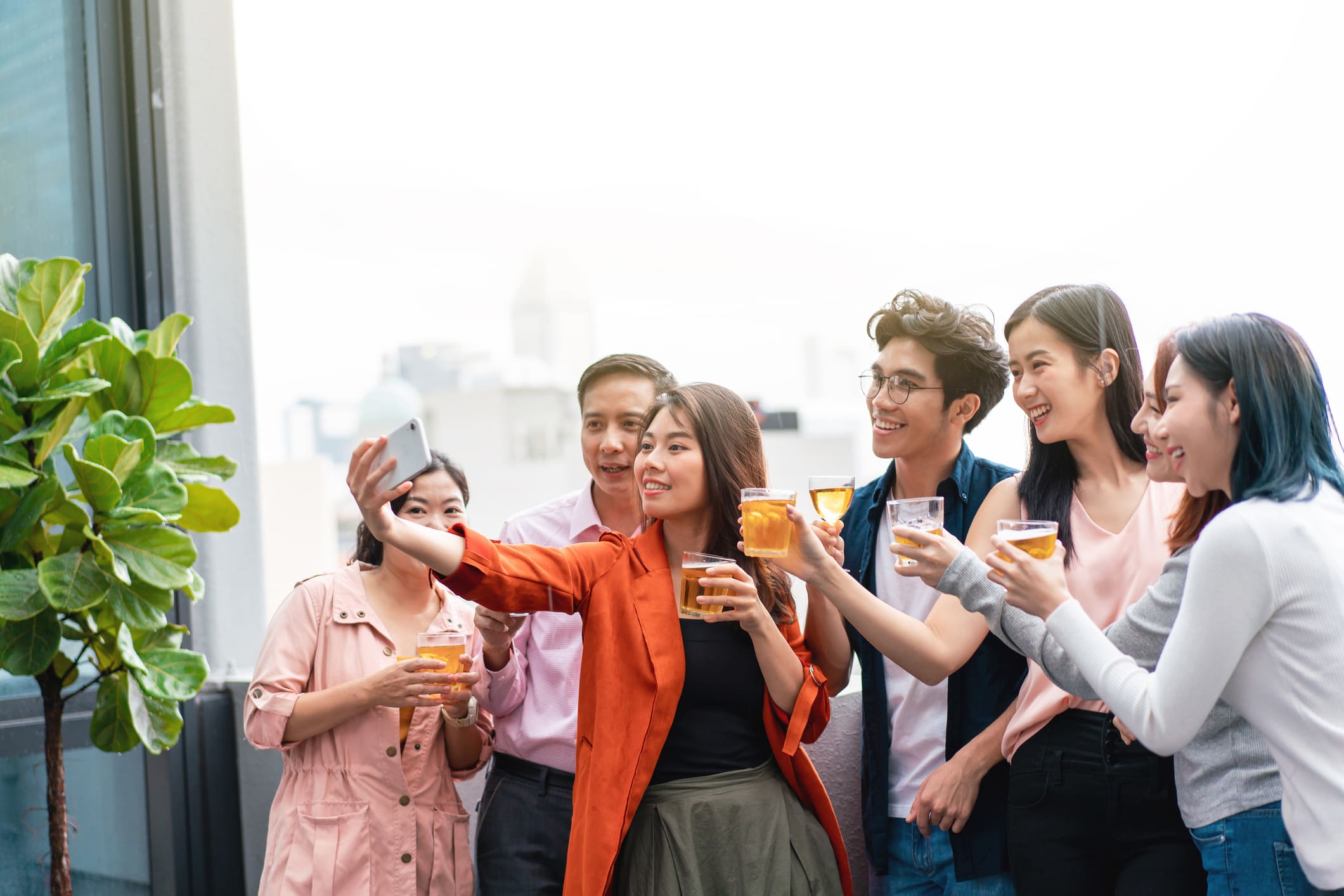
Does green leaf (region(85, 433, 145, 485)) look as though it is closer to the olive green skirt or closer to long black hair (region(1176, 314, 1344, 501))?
the olive green skirt

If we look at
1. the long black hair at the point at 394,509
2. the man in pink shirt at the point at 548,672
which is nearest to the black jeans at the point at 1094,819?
the man in pink shirt at the point at 548,672

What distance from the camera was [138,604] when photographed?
2.12 metres

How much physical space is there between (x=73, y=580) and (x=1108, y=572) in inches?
73.5

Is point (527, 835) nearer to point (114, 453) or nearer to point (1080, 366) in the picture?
point (114, 453)

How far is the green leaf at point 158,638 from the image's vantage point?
2.27m

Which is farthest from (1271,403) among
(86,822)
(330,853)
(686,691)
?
(86,822)

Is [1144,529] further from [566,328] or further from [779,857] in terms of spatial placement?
[566,328]

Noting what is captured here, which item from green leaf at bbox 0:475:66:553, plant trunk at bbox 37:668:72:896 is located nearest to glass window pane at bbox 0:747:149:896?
plant trunk at bbox 37:668:72:896

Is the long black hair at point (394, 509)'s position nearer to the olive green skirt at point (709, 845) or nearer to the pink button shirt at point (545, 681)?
the pink button shirt at point (545, 681)

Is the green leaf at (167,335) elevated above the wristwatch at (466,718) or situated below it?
above

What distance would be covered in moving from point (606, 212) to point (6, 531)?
43.8 metres

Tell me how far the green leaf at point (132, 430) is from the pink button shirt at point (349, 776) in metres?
0.40

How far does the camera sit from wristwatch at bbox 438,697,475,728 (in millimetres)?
2016

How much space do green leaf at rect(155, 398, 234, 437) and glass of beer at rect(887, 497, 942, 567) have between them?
4.73 feet
